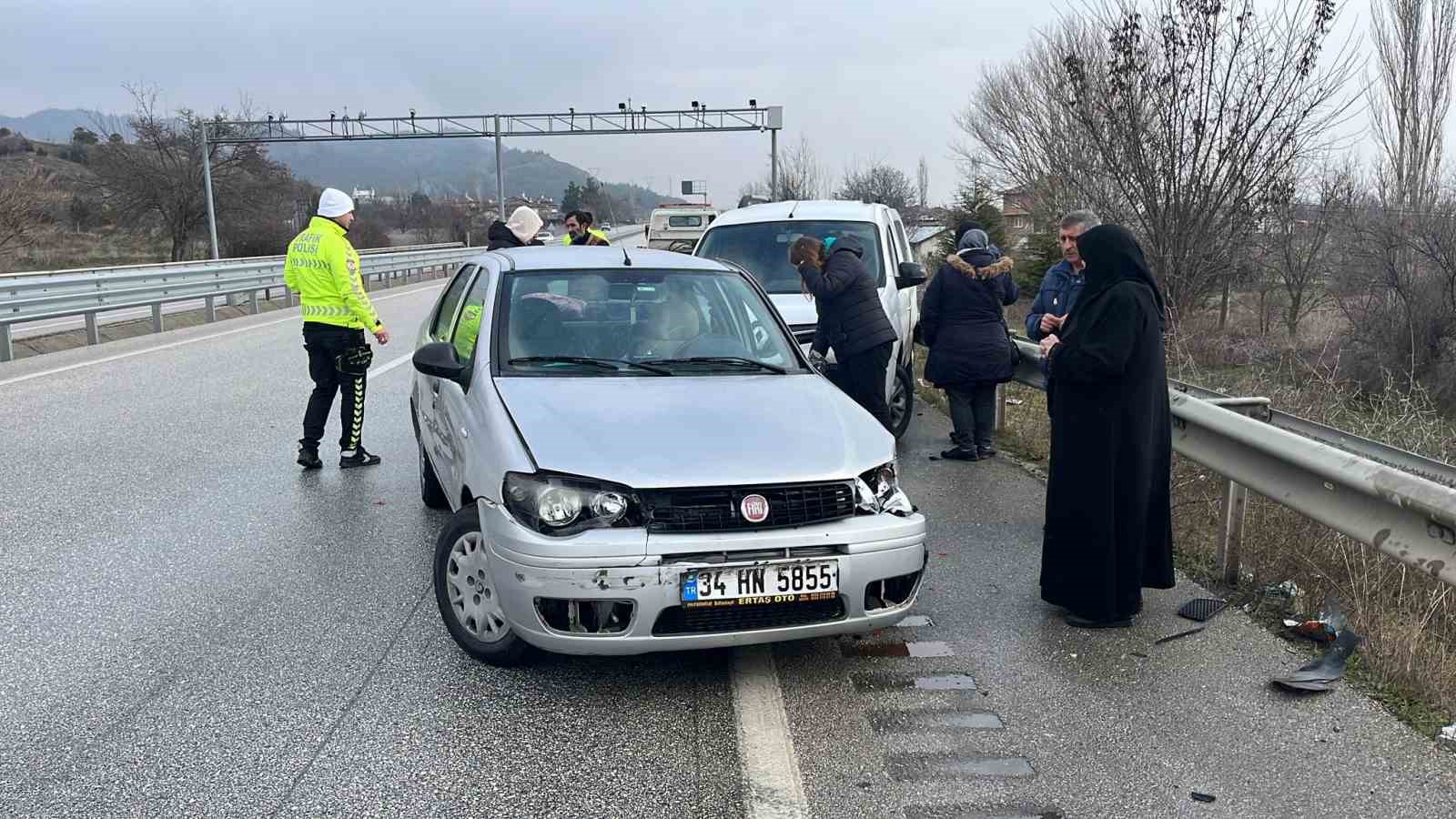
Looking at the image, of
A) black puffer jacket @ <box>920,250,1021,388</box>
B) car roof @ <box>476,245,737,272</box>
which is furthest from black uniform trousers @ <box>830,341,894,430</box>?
car roof @ <box>476,245,737,272</box>

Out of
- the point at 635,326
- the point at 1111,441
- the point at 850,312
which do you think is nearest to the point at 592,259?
the point at 635,326

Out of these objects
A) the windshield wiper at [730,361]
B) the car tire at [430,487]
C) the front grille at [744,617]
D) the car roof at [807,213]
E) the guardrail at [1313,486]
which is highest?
the car roof at [807,213]

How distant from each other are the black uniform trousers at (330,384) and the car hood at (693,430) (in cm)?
345

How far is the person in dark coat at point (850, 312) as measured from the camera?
307 inches

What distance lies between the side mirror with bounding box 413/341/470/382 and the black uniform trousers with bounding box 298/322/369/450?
2.82m

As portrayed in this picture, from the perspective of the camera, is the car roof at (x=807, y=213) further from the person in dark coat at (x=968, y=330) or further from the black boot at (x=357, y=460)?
the black boot at (x=357, y=460)

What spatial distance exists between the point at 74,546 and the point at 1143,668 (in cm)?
539

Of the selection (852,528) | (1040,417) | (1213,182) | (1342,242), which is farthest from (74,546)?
(1342,242)

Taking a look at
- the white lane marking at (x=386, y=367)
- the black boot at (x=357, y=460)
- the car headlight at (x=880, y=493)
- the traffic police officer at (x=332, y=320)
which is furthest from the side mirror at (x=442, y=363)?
the white lane marking at (x=386, y=367)

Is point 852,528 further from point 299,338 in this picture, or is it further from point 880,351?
point 299,338

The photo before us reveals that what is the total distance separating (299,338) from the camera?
56.2 feet

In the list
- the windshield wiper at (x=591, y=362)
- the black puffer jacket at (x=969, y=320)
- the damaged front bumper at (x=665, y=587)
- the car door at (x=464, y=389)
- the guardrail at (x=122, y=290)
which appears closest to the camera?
the damaged front bumper at (x=665, y=587)

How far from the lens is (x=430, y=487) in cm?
684

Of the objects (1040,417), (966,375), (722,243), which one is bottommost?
(1040,417)
